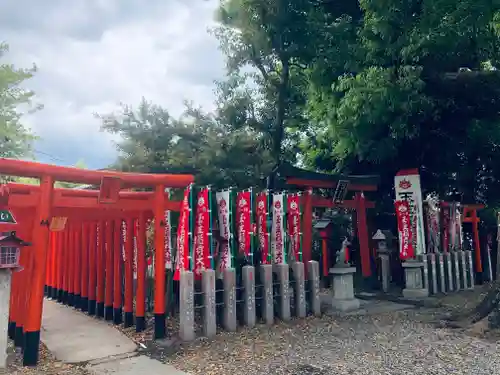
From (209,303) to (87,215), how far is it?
332 cm

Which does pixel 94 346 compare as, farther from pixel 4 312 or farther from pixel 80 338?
pixel 4 312

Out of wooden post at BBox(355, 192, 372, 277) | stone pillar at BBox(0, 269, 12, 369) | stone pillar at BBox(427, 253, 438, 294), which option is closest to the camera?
stone pillar at BBox(0, 269, 12, 369)

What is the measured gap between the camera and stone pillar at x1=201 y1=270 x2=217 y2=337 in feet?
23.7

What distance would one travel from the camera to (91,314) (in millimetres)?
10375

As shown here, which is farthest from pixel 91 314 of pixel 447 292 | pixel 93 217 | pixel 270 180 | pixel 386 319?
pixel 447 292

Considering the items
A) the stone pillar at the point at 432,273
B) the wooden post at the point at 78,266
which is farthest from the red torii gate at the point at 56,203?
the stone pillar at the point at 432,273

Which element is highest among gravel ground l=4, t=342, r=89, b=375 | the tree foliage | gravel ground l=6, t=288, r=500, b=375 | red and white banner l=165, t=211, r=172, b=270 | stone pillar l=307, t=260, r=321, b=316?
the tree foliage

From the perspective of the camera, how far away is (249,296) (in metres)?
7.77

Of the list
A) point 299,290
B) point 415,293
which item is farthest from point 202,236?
point 415,293

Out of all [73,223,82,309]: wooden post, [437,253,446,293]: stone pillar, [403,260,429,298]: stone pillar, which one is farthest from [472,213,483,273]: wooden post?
[73,223,82,309]: wooden post

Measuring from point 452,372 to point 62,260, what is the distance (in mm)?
10345

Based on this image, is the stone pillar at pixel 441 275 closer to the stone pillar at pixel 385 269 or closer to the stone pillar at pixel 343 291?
the stone pillar at pixel 385 269

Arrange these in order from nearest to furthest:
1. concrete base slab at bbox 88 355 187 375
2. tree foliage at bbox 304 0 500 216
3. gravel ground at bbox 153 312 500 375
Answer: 1. gravel ground at bbox 153 312 500 375
2. concrete base slab at bbox 88 355 187 375
3. tree foliage at bbox 304 0 500 216

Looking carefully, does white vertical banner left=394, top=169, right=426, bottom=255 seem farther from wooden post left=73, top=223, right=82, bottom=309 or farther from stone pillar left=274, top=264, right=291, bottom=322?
wooden post left=73, top=223, right=82, bottom=309
